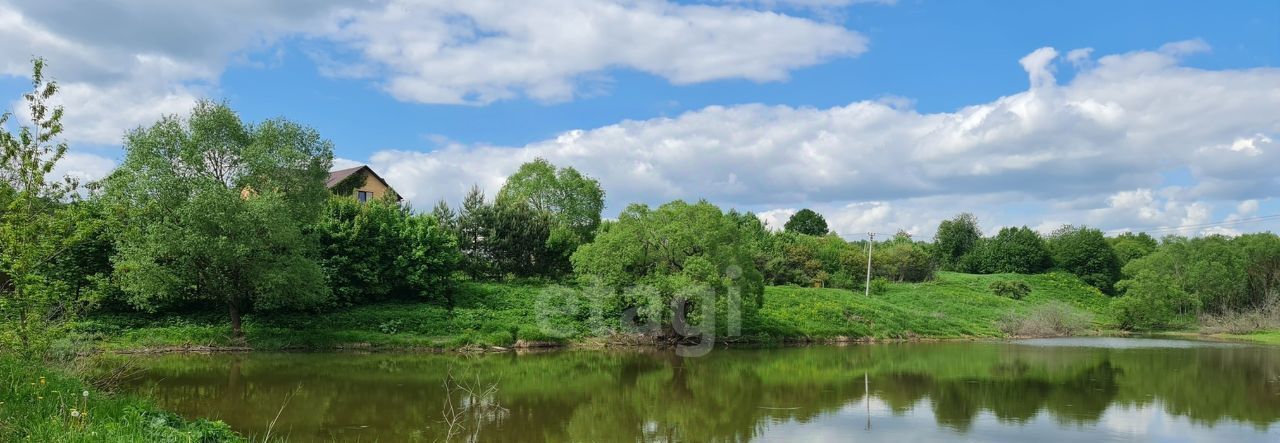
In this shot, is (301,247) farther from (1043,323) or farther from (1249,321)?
(1249,321)

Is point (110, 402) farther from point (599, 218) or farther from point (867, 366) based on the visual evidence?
point (599, 218)

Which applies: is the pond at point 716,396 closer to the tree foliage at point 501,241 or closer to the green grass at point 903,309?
the green grass at point 903,309

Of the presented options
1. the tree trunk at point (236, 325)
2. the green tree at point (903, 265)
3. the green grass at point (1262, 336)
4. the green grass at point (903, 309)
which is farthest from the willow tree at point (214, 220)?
the green grass at point (1262, 336)

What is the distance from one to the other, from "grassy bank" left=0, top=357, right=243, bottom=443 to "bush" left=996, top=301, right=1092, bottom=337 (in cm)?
4676

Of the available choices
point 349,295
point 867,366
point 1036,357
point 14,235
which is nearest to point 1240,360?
point 1036,357

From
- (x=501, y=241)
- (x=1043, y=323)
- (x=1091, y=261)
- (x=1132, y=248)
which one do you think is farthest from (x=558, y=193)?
(x=1132, y=248)

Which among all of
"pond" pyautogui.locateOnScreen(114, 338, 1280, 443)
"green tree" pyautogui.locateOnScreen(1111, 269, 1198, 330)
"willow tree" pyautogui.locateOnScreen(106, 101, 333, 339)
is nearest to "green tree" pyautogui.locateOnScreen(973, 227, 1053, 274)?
"green tree" pyautogui.locateOnScreen(1111, 269, 1198, 330)

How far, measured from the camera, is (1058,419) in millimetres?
18625

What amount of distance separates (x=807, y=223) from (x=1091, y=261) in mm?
29098

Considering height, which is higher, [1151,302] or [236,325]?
[1151,302]

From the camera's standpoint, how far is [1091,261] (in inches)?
2726

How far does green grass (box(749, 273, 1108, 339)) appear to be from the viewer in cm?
4172

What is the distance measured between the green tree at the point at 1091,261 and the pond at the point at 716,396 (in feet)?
124

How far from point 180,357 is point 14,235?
60.1 ft
